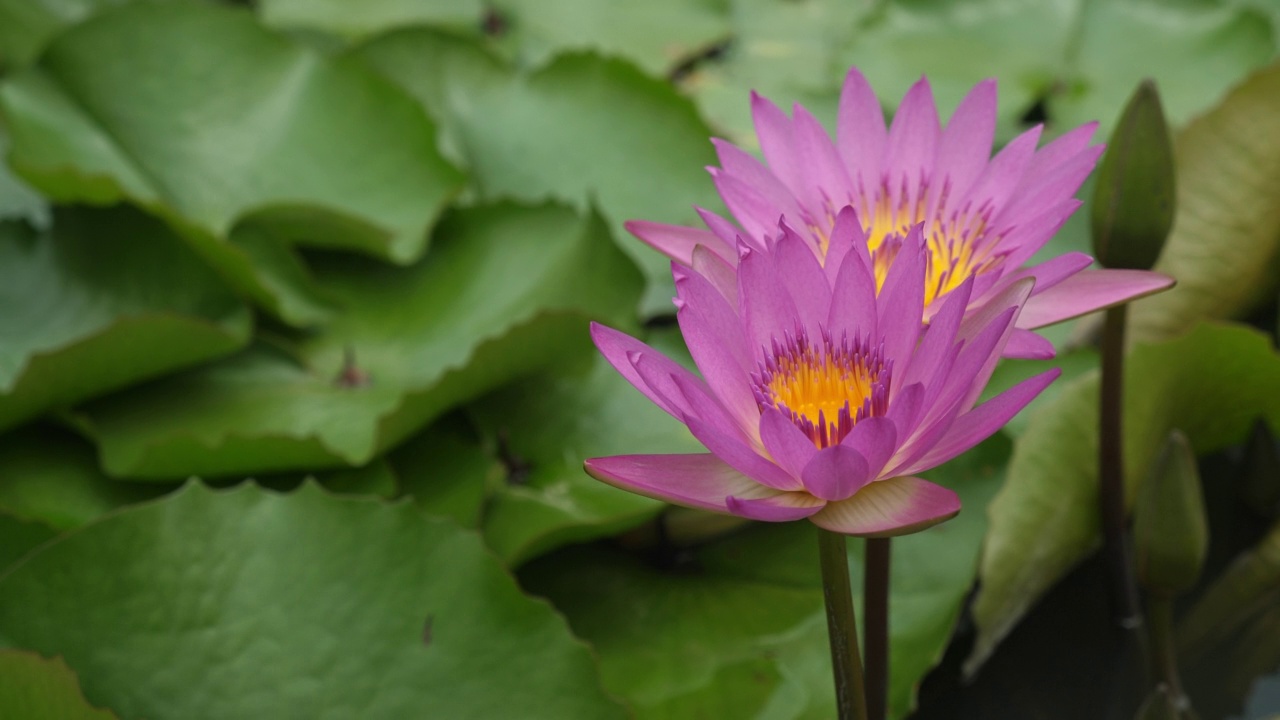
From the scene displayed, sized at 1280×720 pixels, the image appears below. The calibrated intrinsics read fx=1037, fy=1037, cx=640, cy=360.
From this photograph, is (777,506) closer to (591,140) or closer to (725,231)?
(725,231)

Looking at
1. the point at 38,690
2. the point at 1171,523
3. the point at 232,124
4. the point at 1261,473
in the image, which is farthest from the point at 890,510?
the point at 232,124

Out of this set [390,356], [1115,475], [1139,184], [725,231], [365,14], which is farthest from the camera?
[365,14]

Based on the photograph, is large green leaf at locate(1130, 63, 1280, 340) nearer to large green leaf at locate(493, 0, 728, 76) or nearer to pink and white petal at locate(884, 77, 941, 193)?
pink and white petal at locate(884, 77, 941, 193)

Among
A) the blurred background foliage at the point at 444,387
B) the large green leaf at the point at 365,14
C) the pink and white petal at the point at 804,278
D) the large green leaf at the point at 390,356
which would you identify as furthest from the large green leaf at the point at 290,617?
the large green leaf at the point at 365,14

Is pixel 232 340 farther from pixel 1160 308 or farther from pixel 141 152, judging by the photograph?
pixel 1160 308

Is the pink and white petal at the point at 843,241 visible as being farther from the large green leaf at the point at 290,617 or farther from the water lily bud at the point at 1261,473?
the water lily bud at the point at 1261,473

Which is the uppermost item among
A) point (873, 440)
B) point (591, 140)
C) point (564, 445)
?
point (873, 440)
